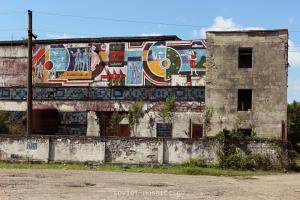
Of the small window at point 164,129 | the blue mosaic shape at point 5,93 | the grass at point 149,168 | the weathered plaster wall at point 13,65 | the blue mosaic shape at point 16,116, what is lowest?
the grass at point 149,168

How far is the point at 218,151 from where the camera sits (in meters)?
28.6

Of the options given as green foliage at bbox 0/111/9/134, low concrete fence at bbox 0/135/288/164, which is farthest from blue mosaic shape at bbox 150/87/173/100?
green foliage at bbox 0/111/9/134

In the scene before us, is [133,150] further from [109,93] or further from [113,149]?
[109,93]

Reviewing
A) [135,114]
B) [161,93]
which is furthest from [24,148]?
[161,93]

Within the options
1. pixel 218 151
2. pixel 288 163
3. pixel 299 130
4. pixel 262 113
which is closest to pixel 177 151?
pixel 218 151

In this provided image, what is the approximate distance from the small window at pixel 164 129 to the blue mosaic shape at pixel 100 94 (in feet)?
13.7

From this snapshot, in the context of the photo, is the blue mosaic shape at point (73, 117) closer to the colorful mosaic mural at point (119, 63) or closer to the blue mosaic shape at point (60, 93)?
the blue mosaic shape at point (60, 93)

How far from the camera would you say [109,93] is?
36781 millimetres

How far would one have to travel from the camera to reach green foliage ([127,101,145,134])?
1387 inches

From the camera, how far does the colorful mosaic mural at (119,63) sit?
3562 cm

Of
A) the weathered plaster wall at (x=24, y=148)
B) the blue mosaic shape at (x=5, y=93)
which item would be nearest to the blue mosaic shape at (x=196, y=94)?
the weathered plaster wall at (x=24, y=148)

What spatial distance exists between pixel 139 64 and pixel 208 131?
21.6 ft

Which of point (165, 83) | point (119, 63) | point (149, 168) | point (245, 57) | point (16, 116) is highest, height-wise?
point (245, 57)

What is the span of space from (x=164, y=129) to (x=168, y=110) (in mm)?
1375
